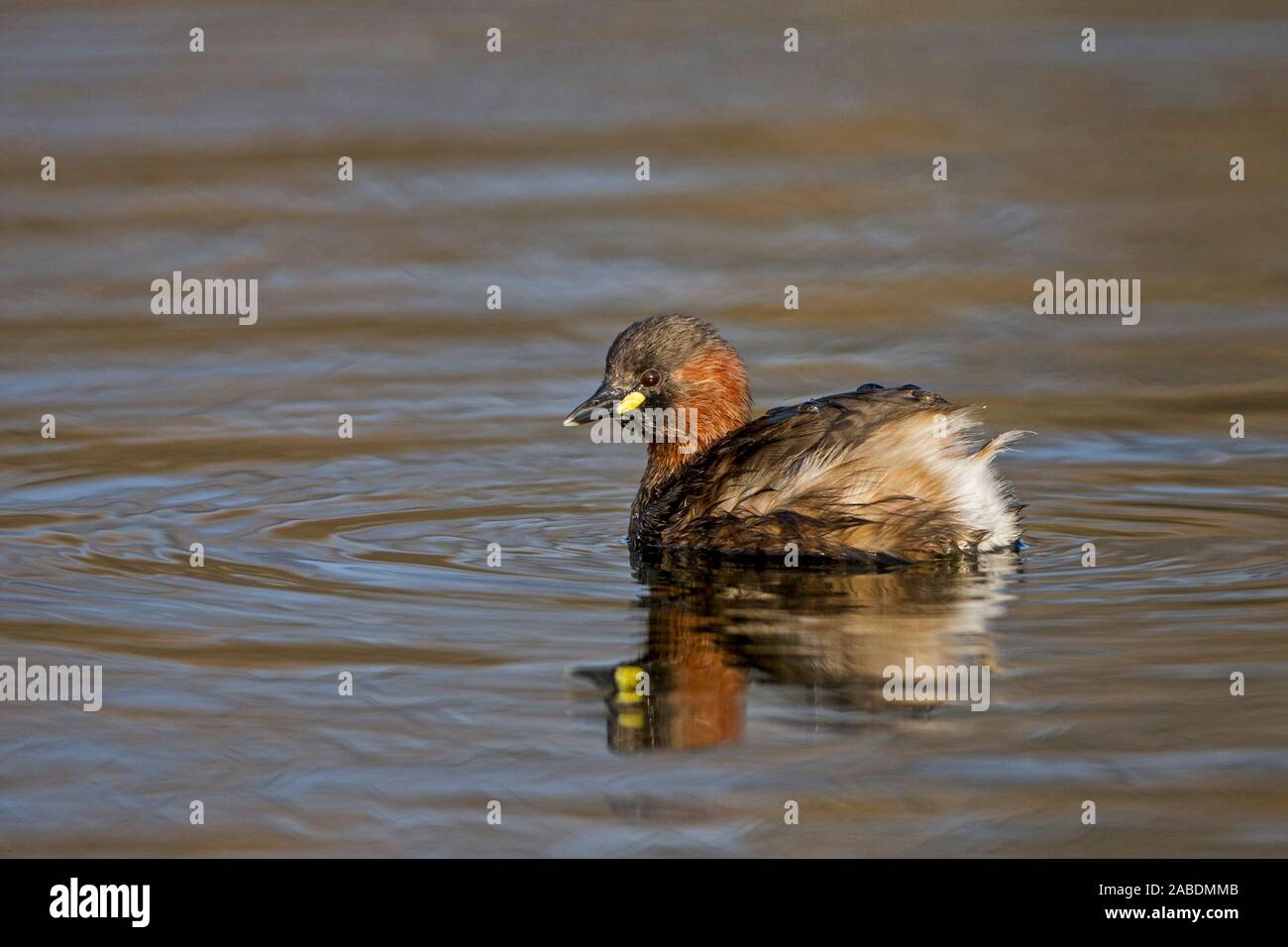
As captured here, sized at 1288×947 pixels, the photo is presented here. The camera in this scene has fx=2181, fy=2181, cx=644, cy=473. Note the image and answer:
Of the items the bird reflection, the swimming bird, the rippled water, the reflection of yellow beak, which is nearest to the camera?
the rippled water

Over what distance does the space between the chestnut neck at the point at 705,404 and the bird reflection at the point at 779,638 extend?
28.1 inches

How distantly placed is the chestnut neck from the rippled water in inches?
13.3

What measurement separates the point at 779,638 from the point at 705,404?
1903mm

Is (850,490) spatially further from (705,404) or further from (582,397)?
(582,397)

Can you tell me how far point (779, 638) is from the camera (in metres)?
7.28

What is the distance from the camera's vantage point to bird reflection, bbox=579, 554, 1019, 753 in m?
6.61

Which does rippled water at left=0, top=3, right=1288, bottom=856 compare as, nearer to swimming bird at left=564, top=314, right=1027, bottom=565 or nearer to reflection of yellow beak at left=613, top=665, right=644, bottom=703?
reflection of yellow beak at left=613, top=665, right=644, bottom=703

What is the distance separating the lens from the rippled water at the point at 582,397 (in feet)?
20.1

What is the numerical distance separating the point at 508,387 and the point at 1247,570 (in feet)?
14.2

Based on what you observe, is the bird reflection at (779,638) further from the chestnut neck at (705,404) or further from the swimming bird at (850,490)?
the chestnut neck at (705,404)

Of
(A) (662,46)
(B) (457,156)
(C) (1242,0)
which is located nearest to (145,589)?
(B) (457,156)

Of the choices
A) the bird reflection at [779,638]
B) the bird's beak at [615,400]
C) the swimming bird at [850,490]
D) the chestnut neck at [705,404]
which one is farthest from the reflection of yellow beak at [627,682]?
the bird's beak at [615,400]

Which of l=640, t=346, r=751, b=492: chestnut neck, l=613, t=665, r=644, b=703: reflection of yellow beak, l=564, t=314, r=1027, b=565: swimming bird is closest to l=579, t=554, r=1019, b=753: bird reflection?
l=613, t=665, r=644, b=703: reflection of yellow beak

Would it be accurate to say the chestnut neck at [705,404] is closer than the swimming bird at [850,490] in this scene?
No
